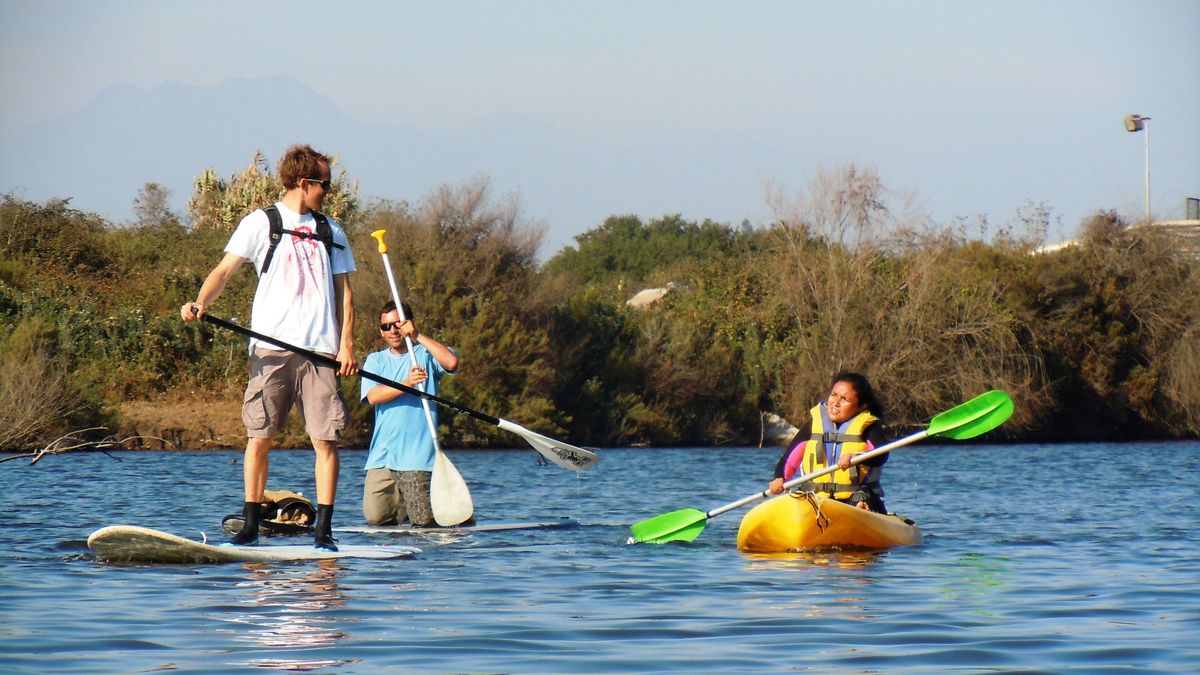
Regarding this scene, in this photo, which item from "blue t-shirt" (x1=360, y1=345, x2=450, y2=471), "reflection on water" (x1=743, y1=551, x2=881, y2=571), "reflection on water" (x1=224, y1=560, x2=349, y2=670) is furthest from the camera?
"blue t-shirt" (x1=360, y1=345, x2=450, y2=471)

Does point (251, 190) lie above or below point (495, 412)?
above

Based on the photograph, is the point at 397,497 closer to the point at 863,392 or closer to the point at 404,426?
the point at 404,426

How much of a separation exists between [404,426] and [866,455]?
2738mm

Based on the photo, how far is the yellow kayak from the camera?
29.0 ft

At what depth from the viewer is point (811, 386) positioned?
104 ft

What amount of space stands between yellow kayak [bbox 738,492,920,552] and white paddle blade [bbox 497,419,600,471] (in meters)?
1.14

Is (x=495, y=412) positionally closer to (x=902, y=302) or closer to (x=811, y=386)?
(x=811, y=386)

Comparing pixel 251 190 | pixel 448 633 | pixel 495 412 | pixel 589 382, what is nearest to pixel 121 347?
pixel 495 412

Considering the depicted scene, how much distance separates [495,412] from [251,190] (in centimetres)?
1336

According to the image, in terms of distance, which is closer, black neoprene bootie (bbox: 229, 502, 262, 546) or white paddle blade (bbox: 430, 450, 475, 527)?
black neoprene bootie (bbox: 229, 502, 262, 546)

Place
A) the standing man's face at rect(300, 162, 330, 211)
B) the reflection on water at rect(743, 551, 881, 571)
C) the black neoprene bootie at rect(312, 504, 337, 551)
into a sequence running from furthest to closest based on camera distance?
the reflection on water at rect(743, 551, 881, 571) → the black neoprene bootie at rect(312, 504, 337, 551) → the standing man's face at rect(300, 162, 330, 211)

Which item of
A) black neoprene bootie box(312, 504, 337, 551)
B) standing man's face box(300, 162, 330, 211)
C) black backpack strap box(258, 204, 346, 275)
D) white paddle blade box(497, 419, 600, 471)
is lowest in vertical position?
black neoprene bootie box(312, 504, 337, 551)

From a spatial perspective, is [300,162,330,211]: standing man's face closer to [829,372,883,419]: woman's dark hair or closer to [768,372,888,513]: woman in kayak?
[768,372,888,513]: woman in kayak

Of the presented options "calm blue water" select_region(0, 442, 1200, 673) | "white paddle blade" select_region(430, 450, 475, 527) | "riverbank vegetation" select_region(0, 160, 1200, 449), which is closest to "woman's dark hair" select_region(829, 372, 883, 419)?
"calm blue water" select_region(0, 442, 1200, 673)
